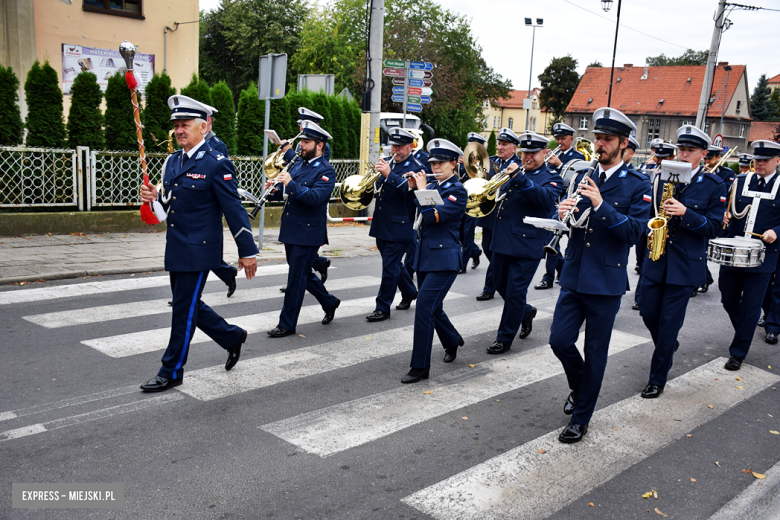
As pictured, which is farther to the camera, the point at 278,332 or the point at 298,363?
the point at 278,332

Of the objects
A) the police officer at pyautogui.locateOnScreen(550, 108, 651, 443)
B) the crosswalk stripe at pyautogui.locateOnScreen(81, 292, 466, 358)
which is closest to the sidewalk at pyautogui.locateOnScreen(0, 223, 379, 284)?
the crosswalk stripe at pyautogui.locateOnScreen(81, 292, 466, 358)

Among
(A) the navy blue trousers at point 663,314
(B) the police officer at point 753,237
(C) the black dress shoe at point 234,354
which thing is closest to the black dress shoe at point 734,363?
(B) the police officer at point 753,237

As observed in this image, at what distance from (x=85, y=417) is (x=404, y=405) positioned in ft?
7.47

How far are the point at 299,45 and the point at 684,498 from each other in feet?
166

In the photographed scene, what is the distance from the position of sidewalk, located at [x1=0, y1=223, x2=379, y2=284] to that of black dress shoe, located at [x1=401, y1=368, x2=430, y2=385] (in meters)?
5.02

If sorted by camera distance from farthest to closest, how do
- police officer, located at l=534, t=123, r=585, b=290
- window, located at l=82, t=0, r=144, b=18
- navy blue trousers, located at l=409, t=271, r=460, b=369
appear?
window, located at l=82, t=0, r=144, b=18 < police officer, located at l=534, t=123, r=585, b=290 < navy blue trousers, located at l=409, t=271, r=460, b=369

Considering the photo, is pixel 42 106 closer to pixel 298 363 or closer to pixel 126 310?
pixel 126 310

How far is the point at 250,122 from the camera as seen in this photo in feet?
50.8

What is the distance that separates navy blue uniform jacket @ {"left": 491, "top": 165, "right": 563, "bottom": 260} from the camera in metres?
6.80

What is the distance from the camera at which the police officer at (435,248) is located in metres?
5.70

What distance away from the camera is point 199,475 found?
155 inches

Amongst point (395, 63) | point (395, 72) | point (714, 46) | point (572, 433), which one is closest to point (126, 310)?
point (572, 433)

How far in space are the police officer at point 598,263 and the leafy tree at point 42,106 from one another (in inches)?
419

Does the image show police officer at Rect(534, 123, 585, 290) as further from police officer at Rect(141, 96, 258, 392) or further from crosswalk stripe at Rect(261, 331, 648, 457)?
police officer at Rect(141, 96, 258, 392)
